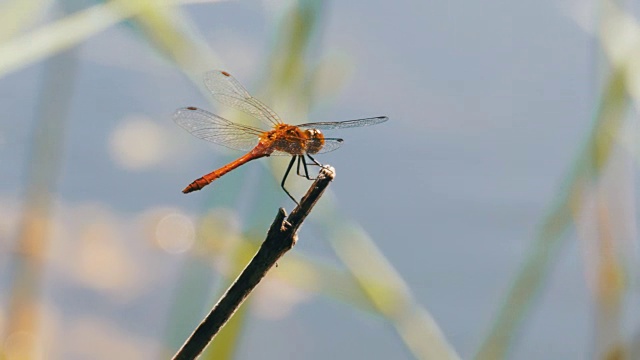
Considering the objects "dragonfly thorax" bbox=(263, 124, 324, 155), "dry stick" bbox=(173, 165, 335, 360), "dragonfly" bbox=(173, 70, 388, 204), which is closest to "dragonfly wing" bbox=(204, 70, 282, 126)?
"dragonfly" bbox=(173, 70, 388, 204)

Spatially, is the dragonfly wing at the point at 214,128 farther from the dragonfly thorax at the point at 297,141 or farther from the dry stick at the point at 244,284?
the dry stick at the point at 244,284

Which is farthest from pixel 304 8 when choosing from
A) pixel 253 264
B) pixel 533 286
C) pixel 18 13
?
pixel 253 264

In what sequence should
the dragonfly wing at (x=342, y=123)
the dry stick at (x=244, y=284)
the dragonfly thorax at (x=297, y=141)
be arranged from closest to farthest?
the dry stick at (x=244, y=284)
the dragonfly thorax at (x=297, y=141)
the dragonfly wing at (x=342, y=123)

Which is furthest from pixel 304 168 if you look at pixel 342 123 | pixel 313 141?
pixel 342 123

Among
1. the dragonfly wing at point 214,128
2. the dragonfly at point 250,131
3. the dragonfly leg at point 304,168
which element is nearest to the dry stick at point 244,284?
the dragonfly at point 250,131

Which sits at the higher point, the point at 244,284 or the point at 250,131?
the point at 250,131

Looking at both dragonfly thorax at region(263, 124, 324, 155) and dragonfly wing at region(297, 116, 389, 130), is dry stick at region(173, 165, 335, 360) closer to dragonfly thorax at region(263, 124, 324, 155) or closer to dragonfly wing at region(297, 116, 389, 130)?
dragonfly thorax at region(263, 124, 324, 155)

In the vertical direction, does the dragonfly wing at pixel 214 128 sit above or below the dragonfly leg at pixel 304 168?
above

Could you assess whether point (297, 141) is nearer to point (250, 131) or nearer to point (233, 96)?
point (250, 131)
